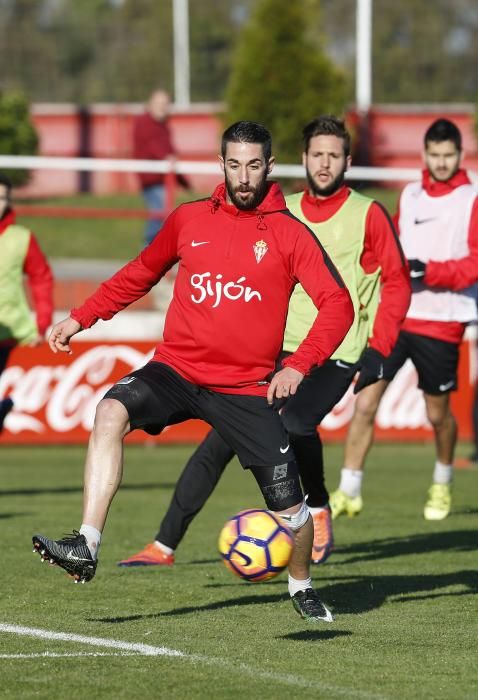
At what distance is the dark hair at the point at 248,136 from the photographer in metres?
6.57

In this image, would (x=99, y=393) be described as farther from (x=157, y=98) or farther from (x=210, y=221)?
(x=210, y=221)

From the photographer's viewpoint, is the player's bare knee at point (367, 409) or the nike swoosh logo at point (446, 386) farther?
the nike swoosh logo at point (446, 386)

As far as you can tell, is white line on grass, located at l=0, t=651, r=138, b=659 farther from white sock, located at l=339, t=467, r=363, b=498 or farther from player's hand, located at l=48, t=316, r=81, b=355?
white sock, located at l=339, t=467, r=363, b=498

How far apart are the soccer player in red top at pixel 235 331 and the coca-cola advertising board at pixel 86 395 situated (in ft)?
34.2

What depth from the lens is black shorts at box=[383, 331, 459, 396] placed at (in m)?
10.6

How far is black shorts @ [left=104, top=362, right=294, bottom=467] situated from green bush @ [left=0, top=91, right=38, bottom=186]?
27261 mm

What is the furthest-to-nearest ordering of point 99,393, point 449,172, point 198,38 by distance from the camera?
point 198,38, point 99,393, point 449,172

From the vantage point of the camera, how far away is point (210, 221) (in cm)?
677

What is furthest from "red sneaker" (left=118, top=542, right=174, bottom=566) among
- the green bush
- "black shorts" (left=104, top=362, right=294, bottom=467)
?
the green bush

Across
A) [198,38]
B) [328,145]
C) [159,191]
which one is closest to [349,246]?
[328,145]

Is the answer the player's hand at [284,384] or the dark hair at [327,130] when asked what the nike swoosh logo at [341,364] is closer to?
the dark hair at [327,130]

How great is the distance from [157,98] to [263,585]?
455 inches

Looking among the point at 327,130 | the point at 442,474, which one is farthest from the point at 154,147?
the point at 327,130

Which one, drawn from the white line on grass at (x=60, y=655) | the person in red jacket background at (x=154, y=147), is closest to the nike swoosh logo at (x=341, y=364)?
the white line on grass at (x=60, y=655)
